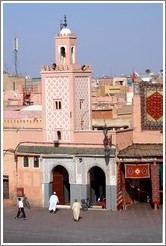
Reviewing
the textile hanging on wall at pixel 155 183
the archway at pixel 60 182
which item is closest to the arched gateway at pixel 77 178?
the archway at pixel 60 182

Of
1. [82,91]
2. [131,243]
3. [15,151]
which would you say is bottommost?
[131,243]

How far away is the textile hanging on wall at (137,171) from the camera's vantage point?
833 inches

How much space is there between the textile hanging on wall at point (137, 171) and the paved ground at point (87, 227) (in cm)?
106

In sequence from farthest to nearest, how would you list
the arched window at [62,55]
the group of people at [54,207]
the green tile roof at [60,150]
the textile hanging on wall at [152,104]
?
the arched window at [62,55] → the textile hanging on wall at [152,104] → the green tile roof at [60,150] → the group of people at [54,207]

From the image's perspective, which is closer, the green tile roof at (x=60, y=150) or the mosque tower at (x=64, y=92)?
the green tile roof at (x=60, y=150)

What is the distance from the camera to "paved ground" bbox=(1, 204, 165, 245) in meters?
17.1

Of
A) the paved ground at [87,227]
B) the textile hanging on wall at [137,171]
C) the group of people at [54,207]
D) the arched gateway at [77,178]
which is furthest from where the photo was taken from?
the arched gateway at [77,178]

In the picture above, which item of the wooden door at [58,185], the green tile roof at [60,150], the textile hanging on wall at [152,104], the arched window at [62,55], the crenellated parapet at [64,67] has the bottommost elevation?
the wooden door at [58,185]

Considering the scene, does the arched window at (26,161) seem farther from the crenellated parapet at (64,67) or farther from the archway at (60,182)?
the crenellated parapet at (64,67)

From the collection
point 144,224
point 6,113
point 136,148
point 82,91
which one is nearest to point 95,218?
point 144,224

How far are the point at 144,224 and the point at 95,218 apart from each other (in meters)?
1.75

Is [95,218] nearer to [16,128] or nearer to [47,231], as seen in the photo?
[47,231]

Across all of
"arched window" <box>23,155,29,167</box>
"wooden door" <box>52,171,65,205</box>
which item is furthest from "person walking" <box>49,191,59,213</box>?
"arched window" <box>23,155,29,167</box>

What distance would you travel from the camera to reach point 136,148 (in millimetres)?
21906
